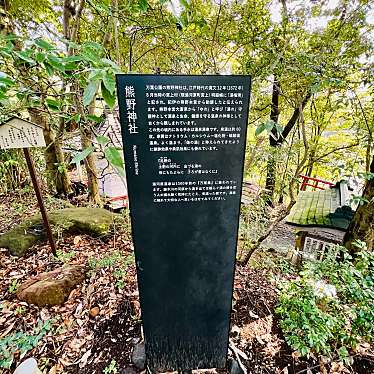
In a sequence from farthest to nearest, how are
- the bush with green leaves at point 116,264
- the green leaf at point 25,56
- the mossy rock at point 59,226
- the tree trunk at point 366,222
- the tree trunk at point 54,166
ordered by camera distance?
the tree trunk at point 54,166, the tree trunk at point 366,222, the mossy rock at point 59,226, the bush with green leaves at point 116,264, the green leaf at point 25,56

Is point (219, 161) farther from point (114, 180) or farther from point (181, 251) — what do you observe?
point (114, 180)

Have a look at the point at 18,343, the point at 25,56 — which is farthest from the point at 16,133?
the point at 18,343

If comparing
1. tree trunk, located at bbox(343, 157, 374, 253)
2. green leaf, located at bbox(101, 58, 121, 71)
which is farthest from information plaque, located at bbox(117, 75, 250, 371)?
tree trunk, located at bbox(343, 157, 374, 253)

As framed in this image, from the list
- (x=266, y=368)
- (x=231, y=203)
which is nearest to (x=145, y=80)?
(x=231, y=203)

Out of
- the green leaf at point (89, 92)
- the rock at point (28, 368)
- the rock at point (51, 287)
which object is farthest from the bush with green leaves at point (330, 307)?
the rock at point (51, 287)

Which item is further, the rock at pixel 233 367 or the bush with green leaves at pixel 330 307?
the rock at pixel 233 367

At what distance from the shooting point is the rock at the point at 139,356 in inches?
85.3

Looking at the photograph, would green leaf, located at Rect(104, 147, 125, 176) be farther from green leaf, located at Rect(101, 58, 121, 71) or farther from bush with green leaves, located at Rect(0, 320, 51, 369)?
bush with green leaves, located at Rect(0, 320, 51, 369)

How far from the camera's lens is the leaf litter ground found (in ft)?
7.27

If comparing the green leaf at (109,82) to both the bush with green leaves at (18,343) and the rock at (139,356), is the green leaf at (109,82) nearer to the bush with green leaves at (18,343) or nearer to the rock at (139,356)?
the rock at (139,356)

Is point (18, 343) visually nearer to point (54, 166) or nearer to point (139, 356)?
point (139, 356)

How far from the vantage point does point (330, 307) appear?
2.20m

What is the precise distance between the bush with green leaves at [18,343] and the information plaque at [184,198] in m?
1.19

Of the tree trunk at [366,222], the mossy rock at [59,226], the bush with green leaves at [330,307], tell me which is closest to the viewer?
the bush with green leaves at [330,307]
